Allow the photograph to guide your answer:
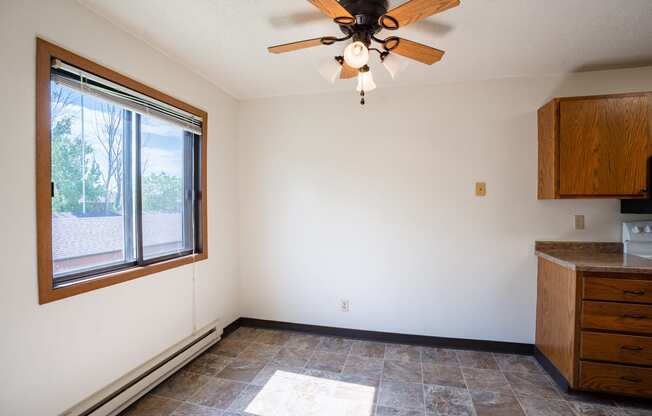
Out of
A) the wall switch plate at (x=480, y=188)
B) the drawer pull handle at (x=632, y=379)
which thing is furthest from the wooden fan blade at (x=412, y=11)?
the drawer pull handle at (x=632, y=379)

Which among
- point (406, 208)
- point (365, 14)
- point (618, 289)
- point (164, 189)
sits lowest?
point (618, 289)

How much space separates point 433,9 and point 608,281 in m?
2.03

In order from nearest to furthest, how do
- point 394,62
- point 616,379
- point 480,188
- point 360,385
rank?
point 394,62, point 616,379, point 360,385, point 480,188

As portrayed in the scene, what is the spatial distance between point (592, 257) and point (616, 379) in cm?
80

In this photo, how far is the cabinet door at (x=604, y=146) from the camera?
6.88 ft

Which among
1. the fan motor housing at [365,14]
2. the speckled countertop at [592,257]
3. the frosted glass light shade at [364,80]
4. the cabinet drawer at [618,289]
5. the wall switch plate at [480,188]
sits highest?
the fan motor housing at [365,14]

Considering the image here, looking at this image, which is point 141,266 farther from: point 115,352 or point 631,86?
point 631,86

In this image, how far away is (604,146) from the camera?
2141mm

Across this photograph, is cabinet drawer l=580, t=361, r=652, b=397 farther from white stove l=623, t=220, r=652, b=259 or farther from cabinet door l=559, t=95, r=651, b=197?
cabinet door l=559, t=95, r=651, b=197

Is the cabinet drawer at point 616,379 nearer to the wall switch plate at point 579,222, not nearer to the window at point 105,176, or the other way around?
the wall switch plate at point 579,222

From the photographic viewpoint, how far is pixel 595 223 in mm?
2395

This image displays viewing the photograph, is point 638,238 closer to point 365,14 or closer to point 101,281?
point 365,14

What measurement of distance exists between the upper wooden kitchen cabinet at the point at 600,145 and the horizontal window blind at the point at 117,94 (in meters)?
2.88

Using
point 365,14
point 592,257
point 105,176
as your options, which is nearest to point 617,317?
point 592,257
